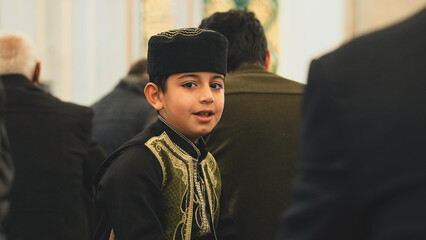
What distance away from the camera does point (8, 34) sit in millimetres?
3223

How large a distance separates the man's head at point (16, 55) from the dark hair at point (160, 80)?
50.0 inches

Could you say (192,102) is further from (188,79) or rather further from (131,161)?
(131,161)

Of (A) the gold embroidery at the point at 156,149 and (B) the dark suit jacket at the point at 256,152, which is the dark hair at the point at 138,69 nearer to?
(B) the dark suit jacket at the point at 256,152

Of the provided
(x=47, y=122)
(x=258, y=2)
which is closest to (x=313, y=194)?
(x=47, y=122)

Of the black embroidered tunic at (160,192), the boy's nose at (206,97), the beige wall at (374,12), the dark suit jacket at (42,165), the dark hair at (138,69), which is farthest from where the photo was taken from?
the beige wall at (374,12)

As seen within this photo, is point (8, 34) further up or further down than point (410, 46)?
further down

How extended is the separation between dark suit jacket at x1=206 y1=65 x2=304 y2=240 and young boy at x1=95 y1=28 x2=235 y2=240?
23 centimetres

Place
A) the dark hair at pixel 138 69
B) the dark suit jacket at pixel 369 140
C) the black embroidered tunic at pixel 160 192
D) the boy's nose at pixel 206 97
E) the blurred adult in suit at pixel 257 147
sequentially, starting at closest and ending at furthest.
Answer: the dark suit jacket at pixel 369 140 → the black embroidered tunic at pixel 160 192 → the boy's nose at pixel 206 97 → the blurred adult in suit at pixel 257 147 → the dark hair at pixel 138 69

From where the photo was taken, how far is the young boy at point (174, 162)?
6.01ft

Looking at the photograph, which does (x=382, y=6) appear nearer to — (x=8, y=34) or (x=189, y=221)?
(x=8, y=34)

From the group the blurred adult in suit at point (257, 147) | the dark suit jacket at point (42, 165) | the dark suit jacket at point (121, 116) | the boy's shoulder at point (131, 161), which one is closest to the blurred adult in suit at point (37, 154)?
the dark suit jacket at point (42, 165)

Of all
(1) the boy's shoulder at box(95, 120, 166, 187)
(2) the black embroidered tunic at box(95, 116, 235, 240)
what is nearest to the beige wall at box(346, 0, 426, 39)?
(2) the black embroidered tunic at box(95, 116, 235, 240)

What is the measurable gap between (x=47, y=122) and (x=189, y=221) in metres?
1.47

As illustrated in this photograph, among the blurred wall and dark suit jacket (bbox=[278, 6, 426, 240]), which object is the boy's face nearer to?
dark suit jacket (bbox=[278, 6, 426, 240])
